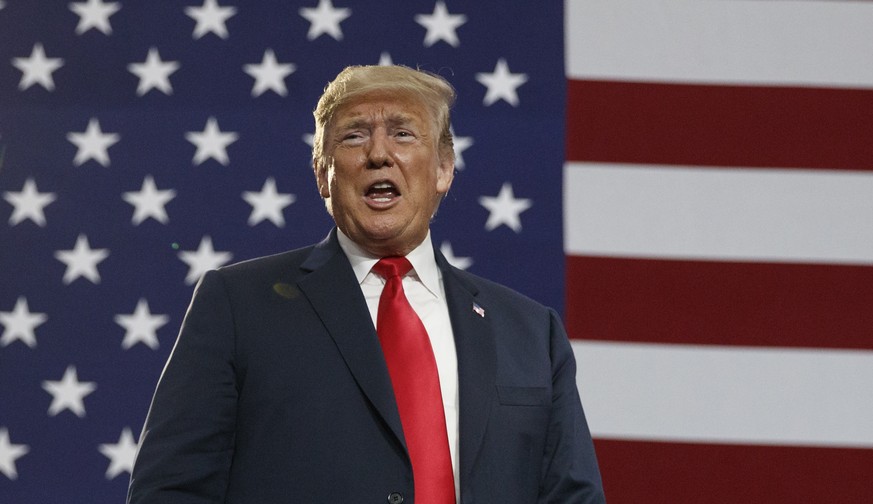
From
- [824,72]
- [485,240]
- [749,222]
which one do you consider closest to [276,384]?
[485,240]

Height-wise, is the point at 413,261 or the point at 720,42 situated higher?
the point at 720,42

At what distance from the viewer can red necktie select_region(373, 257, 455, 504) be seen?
1.33 metres

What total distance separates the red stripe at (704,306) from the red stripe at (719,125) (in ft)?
0.81

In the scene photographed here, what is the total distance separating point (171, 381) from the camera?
1312mm

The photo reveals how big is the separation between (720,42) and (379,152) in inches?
50.2

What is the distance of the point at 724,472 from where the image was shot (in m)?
2.33

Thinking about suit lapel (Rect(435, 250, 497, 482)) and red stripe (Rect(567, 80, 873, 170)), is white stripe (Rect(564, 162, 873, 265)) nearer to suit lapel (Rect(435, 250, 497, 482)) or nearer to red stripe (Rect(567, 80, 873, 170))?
red stripe (Rect(567, 80, 873, 170))

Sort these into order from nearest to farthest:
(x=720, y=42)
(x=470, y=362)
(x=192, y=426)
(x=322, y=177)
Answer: (x=192, y=426), (x=470, y=362), (x=322, y=177), (x=720, y=42)

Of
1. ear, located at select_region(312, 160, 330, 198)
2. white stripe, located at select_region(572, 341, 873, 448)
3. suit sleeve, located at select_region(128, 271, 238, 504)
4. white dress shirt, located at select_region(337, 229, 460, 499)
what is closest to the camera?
suit sleeve, located at select_region(128, 271, 238, 504)

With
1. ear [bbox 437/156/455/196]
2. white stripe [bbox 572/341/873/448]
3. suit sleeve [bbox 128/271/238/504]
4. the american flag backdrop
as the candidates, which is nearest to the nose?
ear [bbox 437/156/455/196]

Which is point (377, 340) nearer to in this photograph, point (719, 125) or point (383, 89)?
Result: point (383, 89)

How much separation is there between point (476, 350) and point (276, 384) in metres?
0.28

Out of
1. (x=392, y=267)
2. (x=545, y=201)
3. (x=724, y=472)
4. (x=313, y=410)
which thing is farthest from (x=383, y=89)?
(x=724, y=472)

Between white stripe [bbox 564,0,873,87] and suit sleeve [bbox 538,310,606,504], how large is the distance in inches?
44.0
